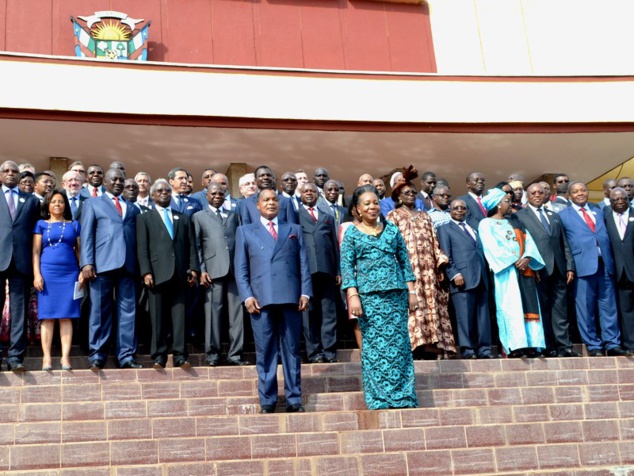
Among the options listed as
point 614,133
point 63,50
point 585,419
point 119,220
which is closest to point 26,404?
point 119,220

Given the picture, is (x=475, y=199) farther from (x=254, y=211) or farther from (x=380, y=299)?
(x=380, y=299)

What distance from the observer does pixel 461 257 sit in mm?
8742

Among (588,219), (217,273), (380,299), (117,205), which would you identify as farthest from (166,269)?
(588,219)

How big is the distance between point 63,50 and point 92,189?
12.2ft

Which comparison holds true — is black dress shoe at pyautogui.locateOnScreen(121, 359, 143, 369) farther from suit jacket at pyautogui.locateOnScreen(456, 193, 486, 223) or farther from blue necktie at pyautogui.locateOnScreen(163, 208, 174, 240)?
suit jacket at pyautogui.locateOnScreen(456, 193, 486, 223)

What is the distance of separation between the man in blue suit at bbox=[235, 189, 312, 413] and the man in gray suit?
3.00 feet

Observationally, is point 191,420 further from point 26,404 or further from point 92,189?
point 92,189

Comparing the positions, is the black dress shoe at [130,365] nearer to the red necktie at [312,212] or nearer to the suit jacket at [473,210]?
the red necktie at [312,212]

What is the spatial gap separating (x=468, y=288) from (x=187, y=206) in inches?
113

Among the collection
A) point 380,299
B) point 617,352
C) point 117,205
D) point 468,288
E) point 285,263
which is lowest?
point 617,352

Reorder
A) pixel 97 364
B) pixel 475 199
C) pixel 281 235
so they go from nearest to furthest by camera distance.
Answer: pixel 281 235 < pixel 97 364 < pixel 475 199

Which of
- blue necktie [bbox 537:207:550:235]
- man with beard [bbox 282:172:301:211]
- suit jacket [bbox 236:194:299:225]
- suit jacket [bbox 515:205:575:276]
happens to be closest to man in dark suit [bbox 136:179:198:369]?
suit jacket [bbox 236:194:299:225]

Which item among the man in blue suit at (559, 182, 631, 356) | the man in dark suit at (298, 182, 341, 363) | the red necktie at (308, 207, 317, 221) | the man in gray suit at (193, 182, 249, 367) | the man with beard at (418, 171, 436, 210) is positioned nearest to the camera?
the man in gray suit at (193, 182, 249, 367)

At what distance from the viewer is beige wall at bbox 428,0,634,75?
44.8ft
